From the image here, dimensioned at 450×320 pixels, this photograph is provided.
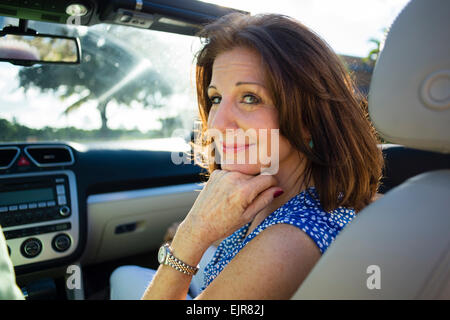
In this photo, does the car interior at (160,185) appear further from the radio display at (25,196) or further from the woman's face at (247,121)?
the woman's face at (247,121)

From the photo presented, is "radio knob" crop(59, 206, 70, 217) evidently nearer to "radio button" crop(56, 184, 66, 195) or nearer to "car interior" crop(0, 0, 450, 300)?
"car interior" crop(0, 0, 450, 300)

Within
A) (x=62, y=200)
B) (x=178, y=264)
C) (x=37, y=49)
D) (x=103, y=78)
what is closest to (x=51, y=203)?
(x=62, y=200)

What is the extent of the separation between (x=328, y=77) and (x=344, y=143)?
10.9 inches

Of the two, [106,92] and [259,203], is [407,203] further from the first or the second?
[106,92]

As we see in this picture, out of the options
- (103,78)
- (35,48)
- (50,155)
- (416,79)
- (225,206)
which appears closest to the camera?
(416,79)

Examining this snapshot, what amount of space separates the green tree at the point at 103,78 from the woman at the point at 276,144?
1522 mm

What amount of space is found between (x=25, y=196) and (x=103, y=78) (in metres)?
1.19

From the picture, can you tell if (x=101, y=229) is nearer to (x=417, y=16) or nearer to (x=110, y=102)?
(x=110, y=102)

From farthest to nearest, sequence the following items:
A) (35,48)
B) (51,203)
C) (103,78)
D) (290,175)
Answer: (103,78) < (51,203) < (35,48) < (290,175)

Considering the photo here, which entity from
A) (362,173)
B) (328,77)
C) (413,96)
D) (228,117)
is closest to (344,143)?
(362,173)

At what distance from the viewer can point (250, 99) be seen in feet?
4.74

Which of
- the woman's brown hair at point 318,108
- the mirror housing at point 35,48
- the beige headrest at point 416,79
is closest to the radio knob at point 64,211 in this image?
the mirror housing at point 35,48

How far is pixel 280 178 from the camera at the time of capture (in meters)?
1.57

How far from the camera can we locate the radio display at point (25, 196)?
7.37 feet
